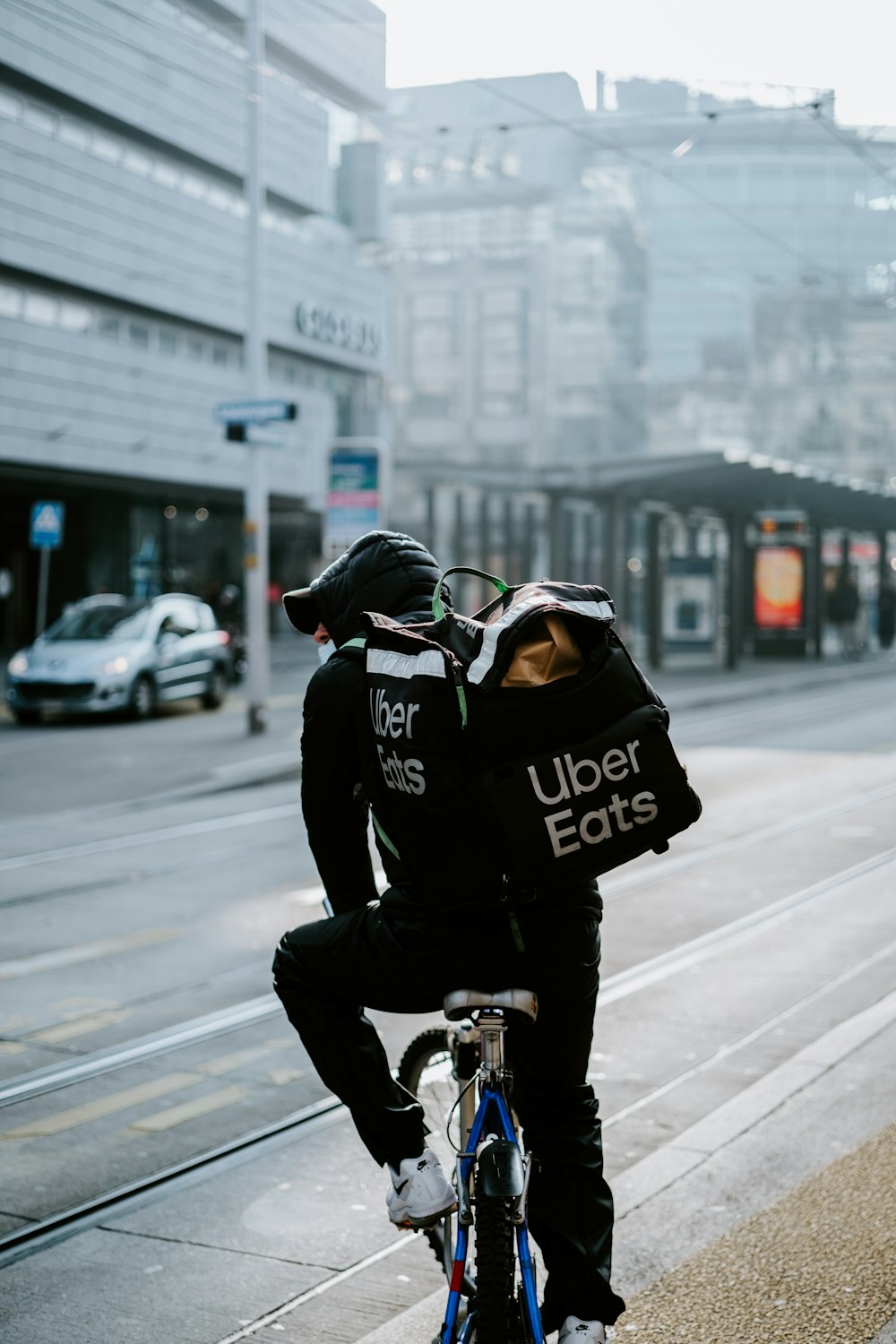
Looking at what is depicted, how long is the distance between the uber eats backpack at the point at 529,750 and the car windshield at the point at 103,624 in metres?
19.1

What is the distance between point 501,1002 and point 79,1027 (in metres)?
3.84

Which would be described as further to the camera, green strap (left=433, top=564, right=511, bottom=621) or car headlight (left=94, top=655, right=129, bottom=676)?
car headlight (left=94, top=655, right=129, bottom=676)

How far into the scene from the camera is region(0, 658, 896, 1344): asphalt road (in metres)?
3.76

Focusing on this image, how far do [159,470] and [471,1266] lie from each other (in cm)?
3547

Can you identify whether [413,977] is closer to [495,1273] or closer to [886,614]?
[495,1273]

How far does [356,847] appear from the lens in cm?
320

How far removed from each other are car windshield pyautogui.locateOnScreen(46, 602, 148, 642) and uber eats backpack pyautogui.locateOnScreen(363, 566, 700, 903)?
1915cm

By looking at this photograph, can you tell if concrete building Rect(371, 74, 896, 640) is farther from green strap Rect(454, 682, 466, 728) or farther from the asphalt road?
green strap Rect(454, 682, 466, 728)

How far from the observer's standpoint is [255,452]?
18391 millimetres

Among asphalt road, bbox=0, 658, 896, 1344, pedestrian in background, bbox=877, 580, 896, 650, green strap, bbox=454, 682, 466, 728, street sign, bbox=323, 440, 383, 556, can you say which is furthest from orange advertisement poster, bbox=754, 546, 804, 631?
green strap, bbox=454, 682, 466, 728

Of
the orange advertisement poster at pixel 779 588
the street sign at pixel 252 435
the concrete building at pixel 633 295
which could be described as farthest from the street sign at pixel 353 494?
the concrete building at pixel 633 295

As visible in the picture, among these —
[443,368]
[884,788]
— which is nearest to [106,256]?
[884,788]

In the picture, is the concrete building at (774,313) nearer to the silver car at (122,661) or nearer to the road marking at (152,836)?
the silver car at (122,661)

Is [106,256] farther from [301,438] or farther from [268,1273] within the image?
[268,1273]
